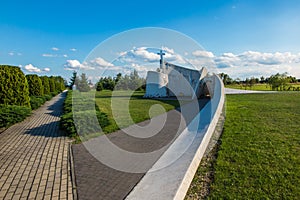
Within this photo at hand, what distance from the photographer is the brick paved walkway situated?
10.5 feet

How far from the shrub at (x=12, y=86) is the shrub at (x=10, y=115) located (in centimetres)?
83

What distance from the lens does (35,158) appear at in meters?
4.62

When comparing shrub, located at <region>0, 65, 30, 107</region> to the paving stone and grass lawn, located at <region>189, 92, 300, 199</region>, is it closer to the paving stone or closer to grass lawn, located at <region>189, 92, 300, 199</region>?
the paving stone

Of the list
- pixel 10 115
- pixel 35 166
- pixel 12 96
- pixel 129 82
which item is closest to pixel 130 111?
pixel 10 115

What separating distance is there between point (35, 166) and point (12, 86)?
7097 millimetres

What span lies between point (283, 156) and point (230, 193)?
1808 mm

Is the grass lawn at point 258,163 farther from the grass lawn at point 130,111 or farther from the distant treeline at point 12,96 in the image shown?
the distant treeline at point 12,96

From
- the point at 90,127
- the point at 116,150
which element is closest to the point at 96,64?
the point at 90,127

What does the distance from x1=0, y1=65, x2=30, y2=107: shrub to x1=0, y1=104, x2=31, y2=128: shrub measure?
2.73 feet

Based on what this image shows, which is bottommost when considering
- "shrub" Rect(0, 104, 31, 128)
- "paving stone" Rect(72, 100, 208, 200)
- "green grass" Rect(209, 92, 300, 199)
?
"paving stone" Rect(72, 100, 208, 200)

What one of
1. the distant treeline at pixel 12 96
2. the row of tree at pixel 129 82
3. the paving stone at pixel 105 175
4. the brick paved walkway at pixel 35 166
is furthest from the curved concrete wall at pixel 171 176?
the row of tree at pixel 129 82

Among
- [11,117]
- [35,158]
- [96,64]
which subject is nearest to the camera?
[35,158]

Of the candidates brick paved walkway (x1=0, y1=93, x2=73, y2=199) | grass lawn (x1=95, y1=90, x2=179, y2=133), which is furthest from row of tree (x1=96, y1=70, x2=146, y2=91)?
brick paved walkway (x1=0, y1=93, x2=73, y2=199)

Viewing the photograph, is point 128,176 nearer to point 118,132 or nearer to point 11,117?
point 118,132
